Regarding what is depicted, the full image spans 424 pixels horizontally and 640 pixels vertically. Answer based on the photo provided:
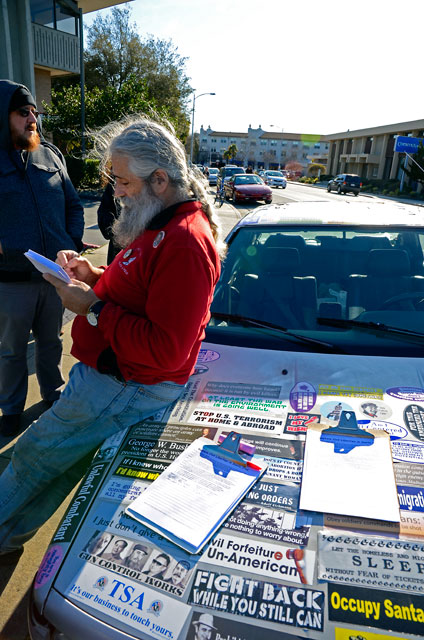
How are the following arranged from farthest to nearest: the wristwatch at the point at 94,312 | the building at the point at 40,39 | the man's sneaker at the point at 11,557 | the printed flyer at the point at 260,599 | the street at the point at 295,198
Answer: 1. the street at the point at 295,198
2. the building at the point at 40,39
3. the man's sneaker at the point at 11,557
4. the wristwatch at the point at 94,312
5. the printed flyer at the point at 260,599

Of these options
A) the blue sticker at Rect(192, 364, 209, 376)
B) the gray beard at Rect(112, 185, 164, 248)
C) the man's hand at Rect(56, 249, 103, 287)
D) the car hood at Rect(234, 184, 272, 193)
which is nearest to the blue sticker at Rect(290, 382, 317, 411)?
the blue sticker at Rect(192, 364, 209, 376)

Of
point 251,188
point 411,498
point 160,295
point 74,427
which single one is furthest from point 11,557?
point 251,188

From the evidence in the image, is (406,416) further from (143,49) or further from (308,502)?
Answer: (143,49)

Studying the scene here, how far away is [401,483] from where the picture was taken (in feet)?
4.73

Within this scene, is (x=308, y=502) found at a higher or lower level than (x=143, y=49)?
lower

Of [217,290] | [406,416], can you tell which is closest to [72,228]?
[217,290]

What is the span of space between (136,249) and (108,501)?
2.77 feet

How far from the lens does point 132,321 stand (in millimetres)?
1599

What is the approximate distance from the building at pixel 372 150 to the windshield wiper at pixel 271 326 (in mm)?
54390

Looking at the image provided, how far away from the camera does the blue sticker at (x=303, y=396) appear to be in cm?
182

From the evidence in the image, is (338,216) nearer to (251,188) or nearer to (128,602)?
(128,602)

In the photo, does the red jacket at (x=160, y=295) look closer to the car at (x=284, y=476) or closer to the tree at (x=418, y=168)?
the car at (x=284, y=476)

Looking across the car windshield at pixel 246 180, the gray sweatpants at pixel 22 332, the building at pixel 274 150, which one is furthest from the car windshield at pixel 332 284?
the building at pixel 274 150

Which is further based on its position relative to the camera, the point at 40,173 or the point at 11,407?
the point at 11,407
